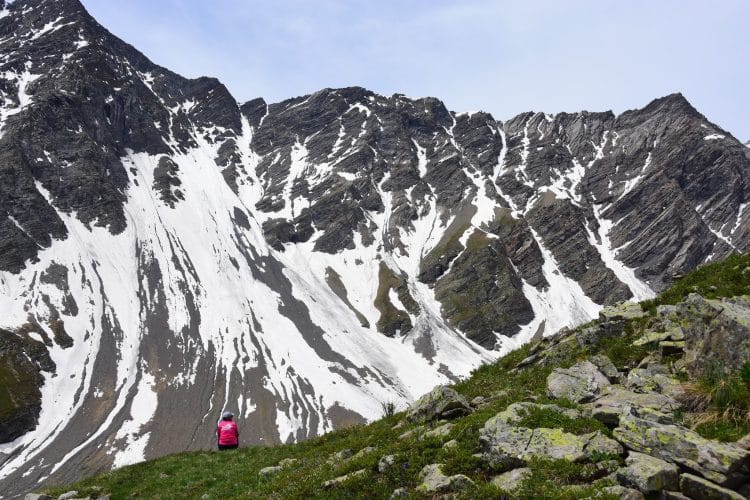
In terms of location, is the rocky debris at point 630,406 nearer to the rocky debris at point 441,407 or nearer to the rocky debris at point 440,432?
the rocky debris at point 440,432

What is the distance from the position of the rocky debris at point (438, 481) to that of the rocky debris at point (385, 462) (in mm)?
1205

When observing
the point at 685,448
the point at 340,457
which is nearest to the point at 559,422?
the point at 685,448

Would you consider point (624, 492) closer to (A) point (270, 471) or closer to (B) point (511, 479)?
(B) point (511, 479)

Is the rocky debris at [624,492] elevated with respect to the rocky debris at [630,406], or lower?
lower

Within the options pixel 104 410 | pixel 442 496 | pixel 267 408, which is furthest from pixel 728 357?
pixel 104 410

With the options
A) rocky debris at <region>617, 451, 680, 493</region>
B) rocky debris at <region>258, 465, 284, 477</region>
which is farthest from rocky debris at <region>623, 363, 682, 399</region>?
rocky debris at <region>258, 465, 284, 477</region>

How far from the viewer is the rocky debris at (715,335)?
1078 centimetres

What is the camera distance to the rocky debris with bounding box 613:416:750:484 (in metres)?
7.74

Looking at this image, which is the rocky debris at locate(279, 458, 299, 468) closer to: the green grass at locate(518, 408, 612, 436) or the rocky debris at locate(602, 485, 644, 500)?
the green grass at locate(518, 408, 612, 436)

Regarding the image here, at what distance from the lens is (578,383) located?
14.4 metres

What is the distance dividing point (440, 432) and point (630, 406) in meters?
5.26

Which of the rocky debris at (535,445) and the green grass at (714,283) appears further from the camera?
the green grass at (714,283)

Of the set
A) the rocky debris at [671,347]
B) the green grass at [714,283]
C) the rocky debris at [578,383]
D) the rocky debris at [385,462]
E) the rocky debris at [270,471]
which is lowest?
the rocky debris at [270,471]

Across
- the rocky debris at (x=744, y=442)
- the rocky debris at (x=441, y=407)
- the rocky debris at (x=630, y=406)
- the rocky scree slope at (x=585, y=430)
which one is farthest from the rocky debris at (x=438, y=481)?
the rocky debris at (x=744, y=442)
